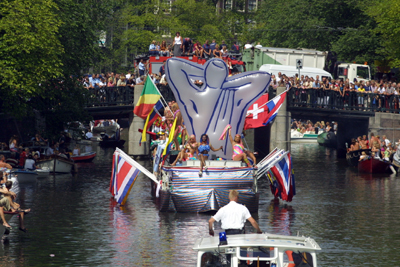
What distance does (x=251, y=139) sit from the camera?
67.4m

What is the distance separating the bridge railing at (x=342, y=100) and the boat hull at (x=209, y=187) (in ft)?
A: 75.5

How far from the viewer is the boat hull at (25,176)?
3192 cm

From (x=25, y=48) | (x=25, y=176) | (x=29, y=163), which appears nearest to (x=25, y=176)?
(x=25, y=176)

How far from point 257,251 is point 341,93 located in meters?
35.6

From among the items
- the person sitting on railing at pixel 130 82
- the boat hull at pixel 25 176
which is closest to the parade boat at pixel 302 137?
the person sitting on railing at pixel 130 82

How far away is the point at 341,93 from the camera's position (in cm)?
4588

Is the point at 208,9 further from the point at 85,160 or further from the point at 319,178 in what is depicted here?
the point at 319,178

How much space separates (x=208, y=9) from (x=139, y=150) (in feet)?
122

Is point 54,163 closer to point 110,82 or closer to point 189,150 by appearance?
point 110,82

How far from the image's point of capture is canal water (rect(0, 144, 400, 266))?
18.4 m

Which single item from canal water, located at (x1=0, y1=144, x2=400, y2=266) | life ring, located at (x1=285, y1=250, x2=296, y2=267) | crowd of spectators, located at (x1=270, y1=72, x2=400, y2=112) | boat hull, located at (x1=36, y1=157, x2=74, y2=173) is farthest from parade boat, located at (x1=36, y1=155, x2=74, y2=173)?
life ring, located at (x1=285, y1=250, x2=296, y2=267)

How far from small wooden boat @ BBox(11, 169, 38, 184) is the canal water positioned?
453mm

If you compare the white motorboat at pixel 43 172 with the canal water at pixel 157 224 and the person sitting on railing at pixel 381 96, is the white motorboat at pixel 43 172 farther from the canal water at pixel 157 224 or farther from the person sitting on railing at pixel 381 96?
the person sitting on railing at pixel 381 96

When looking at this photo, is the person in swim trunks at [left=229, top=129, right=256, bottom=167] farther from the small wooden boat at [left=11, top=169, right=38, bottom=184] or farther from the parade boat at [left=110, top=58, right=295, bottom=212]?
the small wooden boat at [left=11, top=169, right=38, bottom=184]
